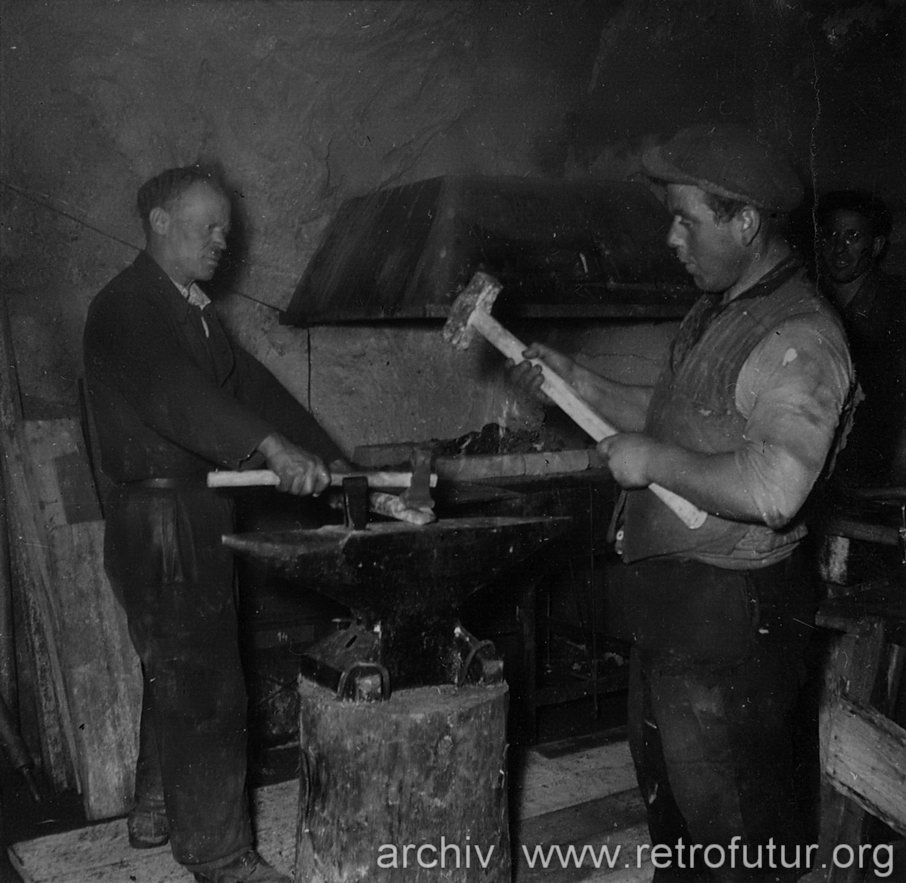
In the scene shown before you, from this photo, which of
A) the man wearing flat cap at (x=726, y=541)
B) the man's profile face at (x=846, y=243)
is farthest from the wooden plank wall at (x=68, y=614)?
the man's profile face at (x=846, y=243)

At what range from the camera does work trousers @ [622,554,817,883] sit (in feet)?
7.84

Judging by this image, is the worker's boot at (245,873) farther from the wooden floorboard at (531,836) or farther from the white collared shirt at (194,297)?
the white collared shirt at (194,297)

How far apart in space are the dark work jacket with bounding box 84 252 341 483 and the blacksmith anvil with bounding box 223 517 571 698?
1.70ft

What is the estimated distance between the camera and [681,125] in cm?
569

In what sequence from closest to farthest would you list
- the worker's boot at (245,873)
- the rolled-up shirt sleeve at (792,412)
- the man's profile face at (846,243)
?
the rolled-up shirt sleeve at (792,412)
the worker's boot at (245,873)
the man's profile face at (846,243)

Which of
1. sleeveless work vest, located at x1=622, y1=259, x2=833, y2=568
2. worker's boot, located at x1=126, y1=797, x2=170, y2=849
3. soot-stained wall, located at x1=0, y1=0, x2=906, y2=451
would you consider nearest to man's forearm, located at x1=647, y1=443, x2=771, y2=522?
sleeveless work vest, located at x1=622, y1=259, x2=833, y2=568

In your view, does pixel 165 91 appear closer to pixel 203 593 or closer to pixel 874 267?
pixel 203 593

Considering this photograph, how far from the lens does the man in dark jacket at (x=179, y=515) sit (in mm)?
2820

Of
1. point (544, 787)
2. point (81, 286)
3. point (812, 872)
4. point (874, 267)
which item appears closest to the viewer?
point (812, 872)

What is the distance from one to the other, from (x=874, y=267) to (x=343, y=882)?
4.46 meters

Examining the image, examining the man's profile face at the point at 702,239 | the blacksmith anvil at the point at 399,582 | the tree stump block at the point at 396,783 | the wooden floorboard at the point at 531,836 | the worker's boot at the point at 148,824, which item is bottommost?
the wooden floorboard at the point at 531,836

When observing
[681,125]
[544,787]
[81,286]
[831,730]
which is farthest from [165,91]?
[831,730]

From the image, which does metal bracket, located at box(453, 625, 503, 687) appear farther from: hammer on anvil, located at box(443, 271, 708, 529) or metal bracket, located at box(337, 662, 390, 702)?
hammer on anvil, located at box(443, 271, 708, 529)

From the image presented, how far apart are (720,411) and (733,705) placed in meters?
0.77
